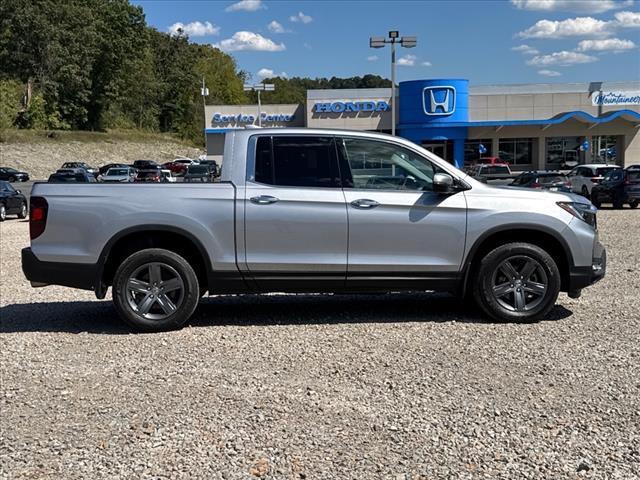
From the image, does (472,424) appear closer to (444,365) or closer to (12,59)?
(444,365)

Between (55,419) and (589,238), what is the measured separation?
512cm

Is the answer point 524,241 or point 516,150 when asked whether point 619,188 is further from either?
point 516,150

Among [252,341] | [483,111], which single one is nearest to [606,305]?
[252,341]

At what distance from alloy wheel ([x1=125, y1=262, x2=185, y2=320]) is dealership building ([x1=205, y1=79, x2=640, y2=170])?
145 ft

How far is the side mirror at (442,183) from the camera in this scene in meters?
6.51

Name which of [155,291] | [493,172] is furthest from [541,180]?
[155,291]

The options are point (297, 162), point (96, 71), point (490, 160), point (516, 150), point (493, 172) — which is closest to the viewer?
point (297, 162)

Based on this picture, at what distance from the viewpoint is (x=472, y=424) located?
4293mm

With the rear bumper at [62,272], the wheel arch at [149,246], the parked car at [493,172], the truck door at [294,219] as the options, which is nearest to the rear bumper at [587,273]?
the truck door at [294,219]

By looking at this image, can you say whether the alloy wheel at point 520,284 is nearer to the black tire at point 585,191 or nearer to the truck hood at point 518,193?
the truck hood at point 518,193

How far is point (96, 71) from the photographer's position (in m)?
88.1

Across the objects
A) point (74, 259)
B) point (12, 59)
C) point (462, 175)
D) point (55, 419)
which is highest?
point (12, 59)

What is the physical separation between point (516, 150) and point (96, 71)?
57.9 meters

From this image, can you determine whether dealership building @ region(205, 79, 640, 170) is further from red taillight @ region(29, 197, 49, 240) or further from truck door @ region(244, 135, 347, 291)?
red taillight @ region(29, 197, 49, 240)
